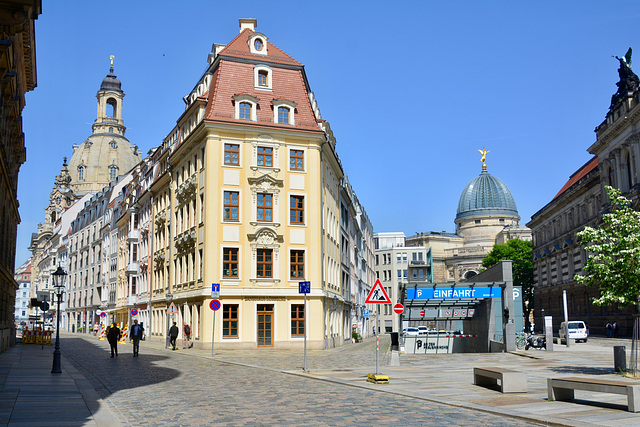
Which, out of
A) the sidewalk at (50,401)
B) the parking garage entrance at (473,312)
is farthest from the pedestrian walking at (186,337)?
the sidewalk at (50,401)

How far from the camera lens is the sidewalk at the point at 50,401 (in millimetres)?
12180

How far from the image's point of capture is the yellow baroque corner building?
43.2 m

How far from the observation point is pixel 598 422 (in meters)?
11.6

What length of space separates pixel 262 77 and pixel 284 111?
10.3 feet

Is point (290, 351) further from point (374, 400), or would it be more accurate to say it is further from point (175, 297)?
→ point (374, 400)

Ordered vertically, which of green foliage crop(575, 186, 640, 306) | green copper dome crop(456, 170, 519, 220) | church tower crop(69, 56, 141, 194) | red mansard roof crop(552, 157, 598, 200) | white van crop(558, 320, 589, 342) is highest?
church tower crop(69, 56, 141, 194)

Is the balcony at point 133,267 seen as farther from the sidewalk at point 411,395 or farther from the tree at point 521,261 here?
the tree at point 521,261

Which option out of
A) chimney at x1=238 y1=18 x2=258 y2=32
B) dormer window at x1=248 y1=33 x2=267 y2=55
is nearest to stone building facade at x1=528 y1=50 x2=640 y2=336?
dormer window at x1=248 y1=33 x2=267 y2=55

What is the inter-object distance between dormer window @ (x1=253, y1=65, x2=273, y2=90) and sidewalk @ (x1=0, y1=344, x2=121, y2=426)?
2813cm

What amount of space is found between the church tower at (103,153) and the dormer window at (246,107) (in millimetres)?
133655

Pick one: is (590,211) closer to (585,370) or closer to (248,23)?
(248,23)

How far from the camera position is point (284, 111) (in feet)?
153

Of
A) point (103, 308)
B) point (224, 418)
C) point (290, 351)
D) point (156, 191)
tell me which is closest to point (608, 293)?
point (224, 418)

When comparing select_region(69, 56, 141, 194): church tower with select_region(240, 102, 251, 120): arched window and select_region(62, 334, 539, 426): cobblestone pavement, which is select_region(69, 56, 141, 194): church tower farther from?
select_region(62, 334, 539, 426): cobblestone pavement
